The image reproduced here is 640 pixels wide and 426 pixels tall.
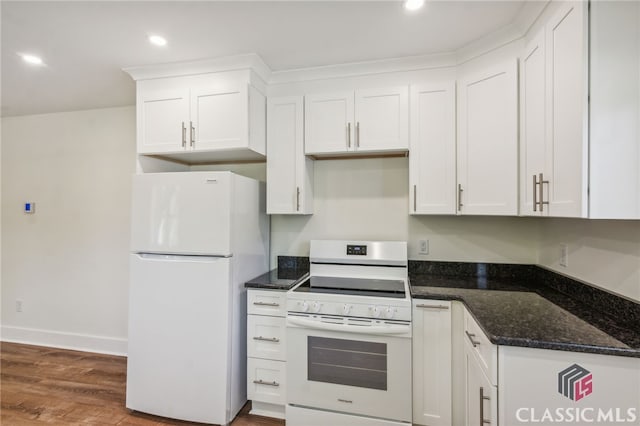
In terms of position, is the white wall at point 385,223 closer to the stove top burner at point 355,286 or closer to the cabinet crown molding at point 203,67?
the stove top burner at point 355,286

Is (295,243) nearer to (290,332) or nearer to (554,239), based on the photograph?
(290,332)

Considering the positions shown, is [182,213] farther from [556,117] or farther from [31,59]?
[556,117]

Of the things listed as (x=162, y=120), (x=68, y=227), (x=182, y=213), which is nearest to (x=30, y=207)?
(x=68, y=227)

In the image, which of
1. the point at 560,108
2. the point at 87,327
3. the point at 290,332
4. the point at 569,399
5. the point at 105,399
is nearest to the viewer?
the point at 569,399

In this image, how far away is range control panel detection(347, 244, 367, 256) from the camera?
2.33m

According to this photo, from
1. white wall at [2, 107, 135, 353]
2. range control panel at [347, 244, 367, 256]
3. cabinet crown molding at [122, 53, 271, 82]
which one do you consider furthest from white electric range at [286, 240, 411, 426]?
white wall at [2, 107, 135, 353]

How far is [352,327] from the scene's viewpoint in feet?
5.97

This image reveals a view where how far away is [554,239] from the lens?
6.59 ft

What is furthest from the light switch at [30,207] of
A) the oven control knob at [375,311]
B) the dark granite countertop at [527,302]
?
the oven control knob at [375,311]

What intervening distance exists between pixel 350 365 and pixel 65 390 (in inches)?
94.1

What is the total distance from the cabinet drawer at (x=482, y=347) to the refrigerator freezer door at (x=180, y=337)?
1.46 meters

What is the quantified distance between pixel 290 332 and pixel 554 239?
1.87 metres

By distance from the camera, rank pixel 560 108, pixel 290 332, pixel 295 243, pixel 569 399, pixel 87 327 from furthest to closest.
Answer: pixel 87 327, pixel 295 243, pixel 290 332, pixel 560 108, pixel 569 399

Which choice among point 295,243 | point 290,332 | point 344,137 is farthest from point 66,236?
point 344,137
